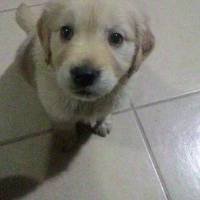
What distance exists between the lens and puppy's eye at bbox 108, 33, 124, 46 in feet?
3.09

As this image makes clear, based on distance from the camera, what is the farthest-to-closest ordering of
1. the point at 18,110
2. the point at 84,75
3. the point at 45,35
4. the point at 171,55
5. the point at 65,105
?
the point at 171,55 → the point at 18,110 → the point at 65,105 → the point at 45,35 → the point at 84,75

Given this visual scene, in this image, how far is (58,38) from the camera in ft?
3.19

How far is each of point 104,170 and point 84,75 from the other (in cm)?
48

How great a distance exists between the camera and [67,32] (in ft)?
3.10

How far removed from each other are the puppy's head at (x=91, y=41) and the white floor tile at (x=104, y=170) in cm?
36

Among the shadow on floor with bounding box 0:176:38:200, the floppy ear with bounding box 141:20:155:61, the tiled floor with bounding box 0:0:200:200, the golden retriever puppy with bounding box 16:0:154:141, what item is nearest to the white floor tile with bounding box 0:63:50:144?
the tiled floor with bounding box 0:0:200:200

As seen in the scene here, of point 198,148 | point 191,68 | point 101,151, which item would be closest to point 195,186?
point 198,148

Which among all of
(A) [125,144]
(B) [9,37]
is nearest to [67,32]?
(A) [125,144]

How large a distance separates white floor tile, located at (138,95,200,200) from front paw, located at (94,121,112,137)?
13 cm

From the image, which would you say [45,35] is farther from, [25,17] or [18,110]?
[18,110]

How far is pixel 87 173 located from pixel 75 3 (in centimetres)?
58

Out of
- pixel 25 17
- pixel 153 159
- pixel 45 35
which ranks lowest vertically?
pixel 153 159

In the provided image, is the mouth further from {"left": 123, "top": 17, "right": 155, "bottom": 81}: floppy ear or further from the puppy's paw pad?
the puppy's paw pad

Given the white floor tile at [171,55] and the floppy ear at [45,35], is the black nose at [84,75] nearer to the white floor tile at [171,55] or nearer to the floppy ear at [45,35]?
the floppy ear at [45,35]
